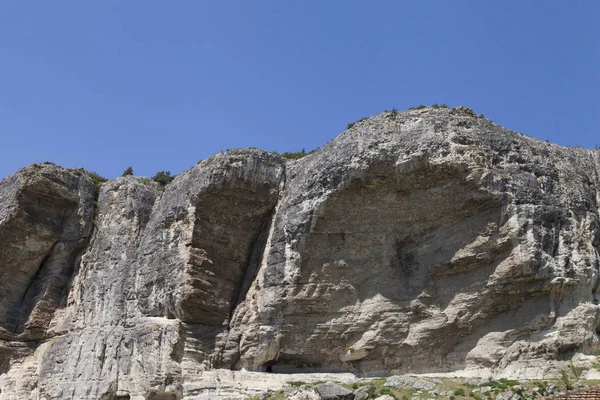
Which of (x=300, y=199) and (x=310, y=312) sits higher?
(x=300, y=199)

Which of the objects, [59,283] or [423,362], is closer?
[423,362]

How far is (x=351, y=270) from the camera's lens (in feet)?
100

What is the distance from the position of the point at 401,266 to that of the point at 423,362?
3974 mm

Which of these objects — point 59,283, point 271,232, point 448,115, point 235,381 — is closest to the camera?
point 235,381

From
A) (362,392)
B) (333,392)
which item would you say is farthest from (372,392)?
(333,392)

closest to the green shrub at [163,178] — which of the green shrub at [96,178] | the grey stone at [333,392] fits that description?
the green shrub at [96,178]

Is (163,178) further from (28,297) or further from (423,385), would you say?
(423,385)

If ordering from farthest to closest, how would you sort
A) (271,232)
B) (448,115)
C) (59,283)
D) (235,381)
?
(59,283) → (271,232) → (448,115) → (235,381)

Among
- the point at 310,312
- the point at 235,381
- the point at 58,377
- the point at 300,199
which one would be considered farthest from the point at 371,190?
the point at 58,377

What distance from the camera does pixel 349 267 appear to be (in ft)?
100

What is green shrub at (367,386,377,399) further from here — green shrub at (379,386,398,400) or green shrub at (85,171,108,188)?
green shrub at (85,171,108,188)

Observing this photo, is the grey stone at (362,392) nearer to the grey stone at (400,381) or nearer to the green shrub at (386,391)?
the green shrub at (386,391)

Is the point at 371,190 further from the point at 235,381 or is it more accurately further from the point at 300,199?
the point at 235,381

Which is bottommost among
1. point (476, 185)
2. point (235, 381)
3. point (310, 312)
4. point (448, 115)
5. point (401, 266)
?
point (235, 381)
